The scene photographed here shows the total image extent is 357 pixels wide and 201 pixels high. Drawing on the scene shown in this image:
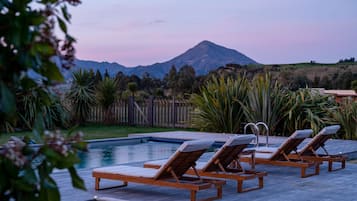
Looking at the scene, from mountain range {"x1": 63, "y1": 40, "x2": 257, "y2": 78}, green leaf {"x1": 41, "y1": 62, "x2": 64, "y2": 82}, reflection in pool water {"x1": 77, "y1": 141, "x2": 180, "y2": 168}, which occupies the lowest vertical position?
reflection in pool water {"x1": 77, "y1": 141, "x2": 180, "y2": 168}

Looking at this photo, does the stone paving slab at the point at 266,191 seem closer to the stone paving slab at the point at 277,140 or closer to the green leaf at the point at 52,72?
the stone paving slab at the point at 277,140

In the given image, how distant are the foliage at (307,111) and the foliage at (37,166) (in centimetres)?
1537

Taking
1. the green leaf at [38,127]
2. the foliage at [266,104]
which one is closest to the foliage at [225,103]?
the foliage at [266,104]

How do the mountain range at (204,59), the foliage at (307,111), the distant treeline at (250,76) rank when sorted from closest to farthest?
the foliage at (307,111), the distant treeline at (250,76), the mountain range at (204,59)

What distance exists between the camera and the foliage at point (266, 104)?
662 inches

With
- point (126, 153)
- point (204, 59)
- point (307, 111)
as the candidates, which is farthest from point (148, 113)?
point (204, 59)

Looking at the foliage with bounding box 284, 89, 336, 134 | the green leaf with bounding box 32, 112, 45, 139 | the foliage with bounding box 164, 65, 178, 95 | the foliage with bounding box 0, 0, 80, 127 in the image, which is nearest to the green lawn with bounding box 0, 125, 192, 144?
the foliage with bounding box 284, 89, 336, 134

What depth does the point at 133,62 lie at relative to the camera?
3086cm

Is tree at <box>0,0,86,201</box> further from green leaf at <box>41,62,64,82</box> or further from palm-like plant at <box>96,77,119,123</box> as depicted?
palm-like plant at <box>96,77,119,123</box>

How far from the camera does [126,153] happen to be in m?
14.6

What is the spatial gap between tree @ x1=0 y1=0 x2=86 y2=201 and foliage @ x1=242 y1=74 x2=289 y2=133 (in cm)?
1547

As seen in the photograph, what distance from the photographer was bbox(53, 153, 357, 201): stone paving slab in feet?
24.5

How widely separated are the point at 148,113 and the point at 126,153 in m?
7.60

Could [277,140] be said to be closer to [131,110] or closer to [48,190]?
[131,110]
